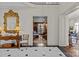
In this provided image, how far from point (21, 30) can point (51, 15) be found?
2207 millimetres

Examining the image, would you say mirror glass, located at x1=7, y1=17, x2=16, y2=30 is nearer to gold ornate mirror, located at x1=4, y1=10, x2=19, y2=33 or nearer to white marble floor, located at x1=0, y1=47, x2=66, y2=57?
gold ornate mirror, located at x1=4, y1=10, x2=19, y2=33

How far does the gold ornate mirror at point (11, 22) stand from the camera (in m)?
9.40

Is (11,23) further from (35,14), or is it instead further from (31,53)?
(31,53)

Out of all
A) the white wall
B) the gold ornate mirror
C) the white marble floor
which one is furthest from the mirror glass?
the white marble floor

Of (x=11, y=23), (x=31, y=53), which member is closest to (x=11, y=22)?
(x=11, y=23)

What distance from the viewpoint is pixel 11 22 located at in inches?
373

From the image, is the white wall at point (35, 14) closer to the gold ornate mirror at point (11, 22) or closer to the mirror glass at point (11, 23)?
the gold ornate mirror at point (11, 22)

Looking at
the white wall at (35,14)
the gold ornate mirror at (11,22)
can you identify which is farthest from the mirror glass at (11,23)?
the white wall at (35,14)

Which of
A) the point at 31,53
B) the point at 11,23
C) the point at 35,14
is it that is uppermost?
the point at 35,14

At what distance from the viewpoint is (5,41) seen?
8039 mm

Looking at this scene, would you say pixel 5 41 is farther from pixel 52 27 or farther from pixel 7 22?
pixel 52 27

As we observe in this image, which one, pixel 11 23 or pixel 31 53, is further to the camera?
pixel 11 23

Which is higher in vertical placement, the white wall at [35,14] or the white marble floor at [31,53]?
the white wall at [35,14]

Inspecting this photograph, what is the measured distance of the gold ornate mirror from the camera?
30.8 feet
